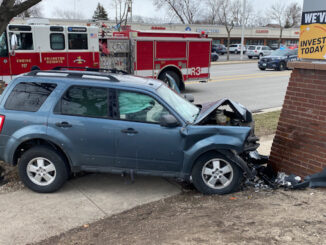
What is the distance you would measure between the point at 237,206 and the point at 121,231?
1.46 metres

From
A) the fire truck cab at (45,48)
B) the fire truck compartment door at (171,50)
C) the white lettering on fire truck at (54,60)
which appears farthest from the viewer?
the fire truck compartment door at (171,50)

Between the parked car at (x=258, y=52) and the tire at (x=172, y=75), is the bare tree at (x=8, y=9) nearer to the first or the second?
the tire at (x=172, y=75)

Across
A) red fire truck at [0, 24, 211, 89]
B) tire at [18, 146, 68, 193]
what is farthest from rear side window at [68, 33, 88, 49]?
tire at [18, 146, 68, 193]

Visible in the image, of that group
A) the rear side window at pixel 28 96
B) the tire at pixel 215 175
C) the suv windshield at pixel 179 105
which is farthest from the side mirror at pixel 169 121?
the rear side window at pixel 28 96

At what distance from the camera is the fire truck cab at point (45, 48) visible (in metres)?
11.0

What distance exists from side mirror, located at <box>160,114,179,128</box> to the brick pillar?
1.87 metres

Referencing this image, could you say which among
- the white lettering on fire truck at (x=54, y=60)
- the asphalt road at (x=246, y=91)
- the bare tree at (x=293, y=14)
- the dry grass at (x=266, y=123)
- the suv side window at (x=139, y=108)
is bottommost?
the asphalt road at (x=246, y=91)

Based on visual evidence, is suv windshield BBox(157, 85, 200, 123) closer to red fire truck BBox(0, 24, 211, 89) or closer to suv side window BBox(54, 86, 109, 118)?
suv side window BBox(54, 86, 109, 118)

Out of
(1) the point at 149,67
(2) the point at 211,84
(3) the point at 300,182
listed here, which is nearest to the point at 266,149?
(3) the point at 300,182

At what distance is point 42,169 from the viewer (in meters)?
4.69

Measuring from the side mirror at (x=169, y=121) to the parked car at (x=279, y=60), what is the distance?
2167 cm

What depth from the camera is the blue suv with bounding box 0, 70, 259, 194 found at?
453cm

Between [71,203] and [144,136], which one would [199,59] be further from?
[71,203]

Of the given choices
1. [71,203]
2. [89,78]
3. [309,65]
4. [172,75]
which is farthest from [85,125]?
[172,75]
